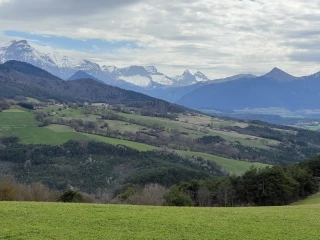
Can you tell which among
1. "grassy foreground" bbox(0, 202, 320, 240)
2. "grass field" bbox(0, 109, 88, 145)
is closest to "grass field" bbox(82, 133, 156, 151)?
"grass field" bbox(0, 109, 88, 145)

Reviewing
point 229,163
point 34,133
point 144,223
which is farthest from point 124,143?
point 144,223

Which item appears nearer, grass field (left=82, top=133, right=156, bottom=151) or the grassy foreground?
the grassy foreground

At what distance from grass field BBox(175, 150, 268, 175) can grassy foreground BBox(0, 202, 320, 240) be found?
112m

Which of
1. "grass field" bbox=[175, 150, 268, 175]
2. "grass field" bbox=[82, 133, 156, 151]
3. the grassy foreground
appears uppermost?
the grassy foreground

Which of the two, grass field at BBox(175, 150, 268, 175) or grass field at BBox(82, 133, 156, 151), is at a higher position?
grass field at BBox(82, 133, 156, 151)

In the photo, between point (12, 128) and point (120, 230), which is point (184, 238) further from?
point (12, 128)

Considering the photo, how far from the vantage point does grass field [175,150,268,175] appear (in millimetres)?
142087

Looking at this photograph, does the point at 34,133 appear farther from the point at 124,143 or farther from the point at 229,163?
the point at 229,163

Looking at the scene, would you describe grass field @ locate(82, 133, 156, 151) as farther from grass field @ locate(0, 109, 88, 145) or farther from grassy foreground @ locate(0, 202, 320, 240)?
grassy foreground @ locate(0, 202, 320, 240)

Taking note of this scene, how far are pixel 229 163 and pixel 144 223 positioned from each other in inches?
5184

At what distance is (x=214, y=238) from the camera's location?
872 inches

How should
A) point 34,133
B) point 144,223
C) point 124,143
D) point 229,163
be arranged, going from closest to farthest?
point 144,223 → point 229,163 → point 124,143 → point 34,133

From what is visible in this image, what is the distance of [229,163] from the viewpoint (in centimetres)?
15238

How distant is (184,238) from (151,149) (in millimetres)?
147884
